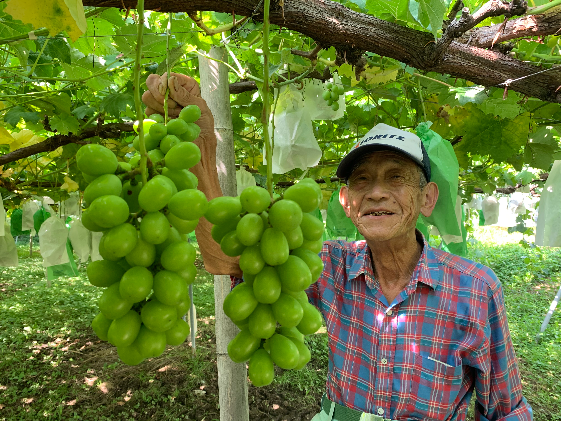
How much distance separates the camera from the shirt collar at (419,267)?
1618 mm

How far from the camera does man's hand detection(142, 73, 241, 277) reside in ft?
3.79

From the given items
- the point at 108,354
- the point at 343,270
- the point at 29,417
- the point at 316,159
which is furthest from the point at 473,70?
the point at 108,354

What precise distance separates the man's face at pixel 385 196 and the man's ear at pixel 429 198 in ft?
0.06

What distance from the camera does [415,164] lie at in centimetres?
175

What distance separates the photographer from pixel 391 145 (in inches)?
63.9

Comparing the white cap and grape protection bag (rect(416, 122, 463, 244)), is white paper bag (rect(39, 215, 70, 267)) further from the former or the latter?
grape protection bag (rect(416, 122, 463, 244))

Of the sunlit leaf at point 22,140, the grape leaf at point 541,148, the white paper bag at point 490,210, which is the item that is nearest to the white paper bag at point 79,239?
the sunlit leaf at point 22,140

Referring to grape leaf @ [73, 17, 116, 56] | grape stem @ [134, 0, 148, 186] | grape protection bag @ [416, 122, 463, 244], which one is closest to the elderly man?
grape protection bag @ [416, 122, 463, 244]

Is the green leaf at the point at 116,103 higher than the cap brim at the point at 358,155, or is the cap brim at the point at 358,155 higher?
the green leaf at the point at 116,103

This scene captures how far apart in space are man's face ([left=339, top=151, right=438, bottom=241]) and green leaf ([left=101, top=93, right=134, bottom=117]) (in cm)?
156

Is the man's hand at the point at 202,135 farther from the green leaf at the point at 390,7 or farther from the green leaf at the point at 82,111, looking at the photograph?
the green leaf at the point at 82,111

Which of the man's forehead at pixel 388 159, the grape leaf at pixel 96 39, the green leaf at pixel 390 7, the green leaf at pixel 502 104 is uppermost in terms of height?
the grape leaf at pixel 96 39

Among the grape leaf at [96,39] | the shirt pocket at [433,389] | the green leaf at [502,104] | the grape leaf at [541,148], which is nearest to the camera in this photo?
the shirt pocket at [433,389]

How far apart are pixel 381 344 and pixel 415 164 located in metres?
0.77
